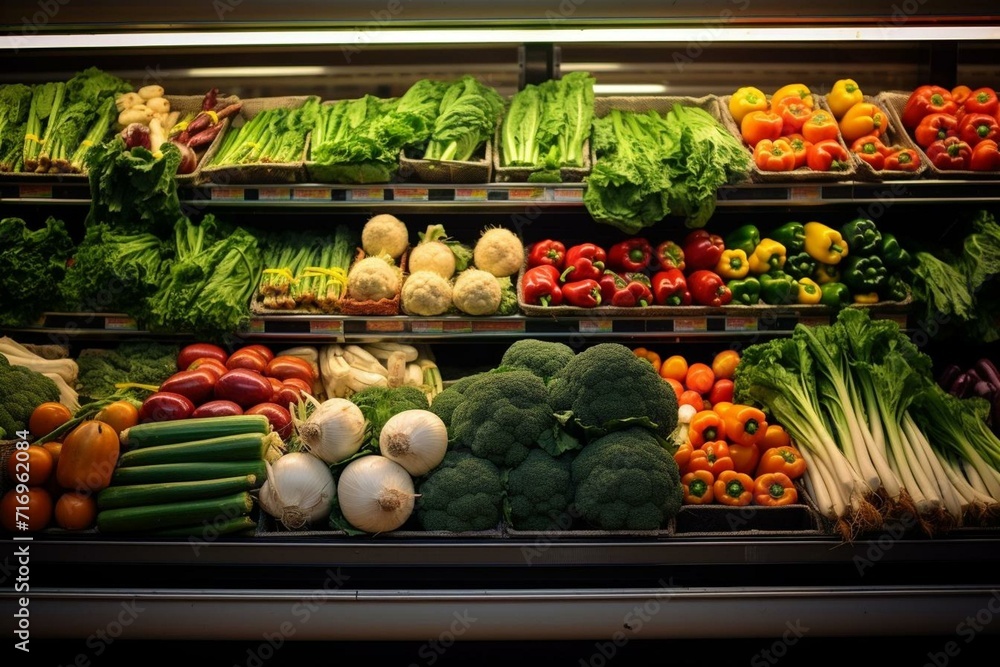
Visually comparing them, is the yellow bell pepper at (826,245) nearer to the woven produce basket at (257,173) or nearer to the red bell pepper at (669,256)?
the red bell pepper at (669,256)

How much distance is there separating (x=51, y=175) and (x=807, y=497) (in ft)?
12.3

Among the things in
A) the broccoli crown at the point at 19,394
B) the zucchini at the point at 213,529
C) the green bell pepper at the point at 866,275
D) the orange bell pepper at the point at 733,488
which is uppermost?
the green bell pepper at the point at 866,275

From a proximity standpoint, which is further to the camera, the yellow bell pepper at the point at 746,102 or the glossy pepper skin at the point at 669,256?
the yellow bell pepper at the point at 746,102

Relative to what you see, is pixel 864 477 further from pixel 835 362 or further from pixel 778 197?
pixel 778 197

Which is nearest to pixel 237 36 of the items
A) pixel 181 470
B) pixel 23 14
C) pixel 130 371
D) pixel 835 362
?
pixel 23 14

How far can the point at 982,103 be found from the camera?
3.96 m

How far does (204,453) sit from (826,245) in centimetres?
301

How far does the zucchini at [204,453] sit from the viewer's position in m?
2.89

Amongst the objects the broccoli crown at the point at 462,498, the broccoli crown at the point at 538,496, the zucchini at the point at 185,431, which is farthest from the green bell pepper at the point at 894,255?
the zucchini at the point at 185,431

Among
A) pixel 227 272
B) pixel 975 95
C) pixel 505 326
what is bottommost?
pixel 505 326

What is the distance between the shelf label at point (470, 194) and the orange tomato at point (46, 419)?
6.31ft

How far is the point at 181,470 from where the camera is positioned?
2.86 metres

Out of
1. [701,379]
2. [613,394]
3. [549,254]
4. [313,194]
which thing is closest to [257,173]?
[313,194]

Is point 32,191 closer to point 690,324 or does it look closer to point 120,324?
point 120,324
